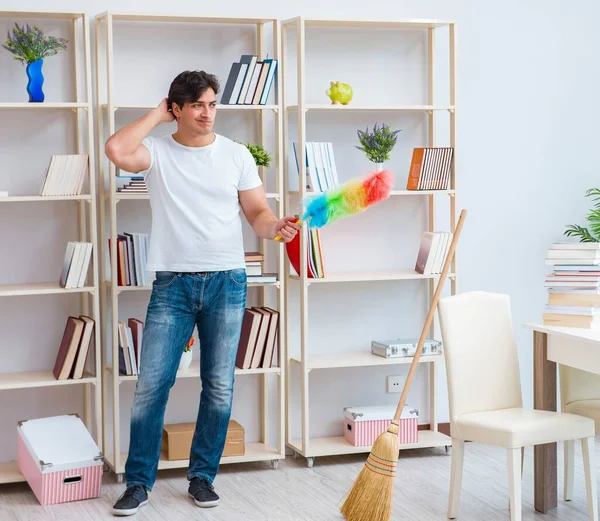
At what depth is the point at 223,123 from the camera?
13.9 ft

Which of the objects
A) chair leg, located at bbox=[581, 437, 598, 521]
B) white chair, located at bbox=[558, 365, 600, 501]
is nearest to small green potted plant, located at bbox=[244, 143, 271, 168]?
white chair, located at bbox=[558, 365, 600, 501]

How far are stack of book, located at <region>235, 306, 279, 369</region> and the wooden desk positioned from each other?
1151mm

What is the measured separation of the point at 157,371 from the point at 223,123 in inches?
51.0

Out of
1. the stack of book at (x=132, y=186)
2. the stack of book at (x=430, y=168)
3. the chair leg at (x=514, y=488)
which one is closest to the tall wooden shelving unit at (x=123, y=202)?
Result: the stack of book at (x=132, y=186)

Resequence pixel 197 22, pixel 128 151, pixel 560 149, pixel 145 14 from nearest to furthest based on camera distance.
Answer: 1. pixel 128 151
2. pixel 145 14
3. pixel 197 22
4. pixel 560 149

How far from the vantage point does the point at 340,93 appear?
13.6 feet

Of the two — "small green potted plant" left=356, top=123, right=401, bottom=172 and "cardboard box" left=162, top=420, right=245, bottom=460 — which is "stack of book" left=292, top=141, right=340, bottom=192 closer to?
"small green potted plant" left=356, top=123, right=401, bottom=172

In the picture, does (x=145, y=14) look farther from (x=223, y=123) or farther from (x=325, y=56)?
(x=325, y=56)

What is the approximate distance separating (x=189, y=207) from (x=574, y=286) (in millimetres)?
1456

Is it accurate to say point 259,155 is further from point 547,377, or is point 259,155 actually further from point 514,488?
point 514,488

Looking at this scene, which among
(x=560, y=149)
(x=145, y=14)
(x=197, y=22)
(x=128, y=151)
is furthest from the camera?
(x=560, y=149)

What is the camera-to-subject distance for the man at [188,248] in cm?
346

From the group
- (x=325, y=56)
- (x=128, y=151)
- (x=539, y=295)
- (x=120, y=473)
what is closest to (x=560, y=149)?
(x=539, y=295)

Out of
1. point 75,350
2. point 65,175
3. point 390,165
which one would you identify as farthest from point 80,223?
point 390,165
